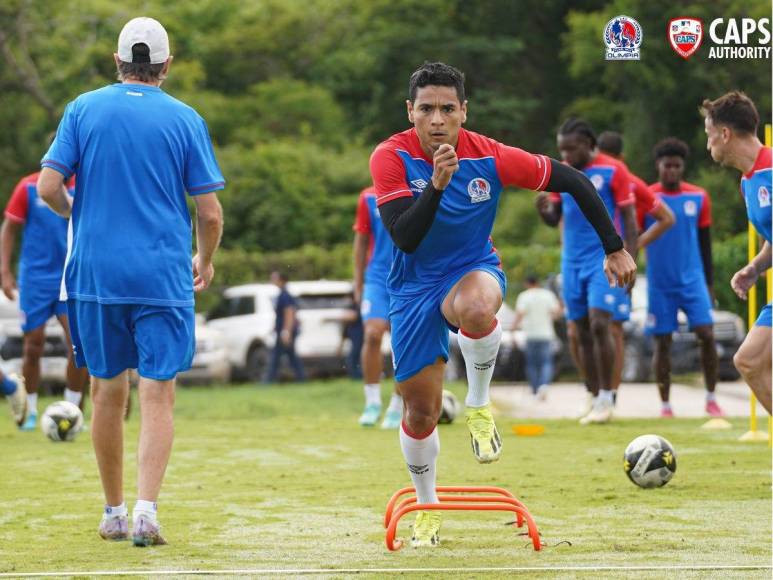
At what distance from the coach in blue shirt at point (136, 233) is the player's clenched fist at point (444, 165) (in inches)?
46.2

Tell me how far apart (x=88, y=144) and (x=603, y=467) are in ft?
15.5

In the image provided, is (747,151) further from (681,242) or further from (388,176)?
(681,242)

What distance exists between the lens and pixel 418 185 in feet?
21.3

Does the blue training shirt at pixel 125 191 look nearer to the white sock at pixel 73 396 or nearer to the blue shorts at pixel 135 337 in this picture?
the blue shorts at pixel 135 337

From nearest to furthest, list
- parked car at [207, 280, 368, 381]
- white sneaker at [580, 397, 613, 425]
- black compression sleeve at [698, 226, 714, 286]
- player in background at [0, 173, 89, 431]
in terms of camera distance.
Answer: player in background at [0, 173, 89, 431] < white sneaker at [580, 397, 613, 425] < black compression sleeve at [698, 226, 714, 286] < parked car at [207, 280, 368, 381]

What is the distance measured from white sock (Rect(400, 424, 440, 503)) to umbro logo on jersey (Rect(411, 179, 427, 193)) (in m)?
1.18


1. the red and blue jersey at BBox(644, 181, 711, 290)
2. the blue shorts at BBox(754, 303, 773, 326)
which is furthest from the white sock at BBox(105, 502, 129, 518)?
the red and blue jersey at BBox(644, 181, 711, 290)

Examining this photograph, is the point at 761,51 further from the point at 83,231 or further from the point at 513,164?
the point at 83,231

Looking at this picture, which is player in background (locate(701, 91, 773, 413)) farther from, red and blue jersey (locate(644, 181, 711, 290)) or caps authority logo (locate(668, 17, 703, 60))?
red and blue jersey (locate(644, 181, 711, 290))

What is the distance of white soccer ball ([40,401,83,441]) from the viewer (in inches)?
455

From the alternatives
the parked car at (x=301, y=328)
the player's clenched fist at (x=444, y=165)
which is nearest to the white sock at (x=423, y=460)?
the player's clenched fist at (x=444, y=165)

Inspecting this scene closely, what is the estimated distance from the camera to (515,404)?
20.0 meters

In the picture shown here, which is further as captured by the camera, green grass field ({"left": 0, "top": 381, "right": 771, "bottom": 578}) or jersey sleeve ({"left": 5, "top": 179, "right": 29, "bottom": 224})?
jersey sleeve ({"left": 5, "top": 179, "right": 29, "bottom": 224})

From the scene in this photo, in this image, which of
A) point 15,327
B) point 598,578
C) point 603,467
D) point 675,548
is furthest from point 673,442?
point 15,327
